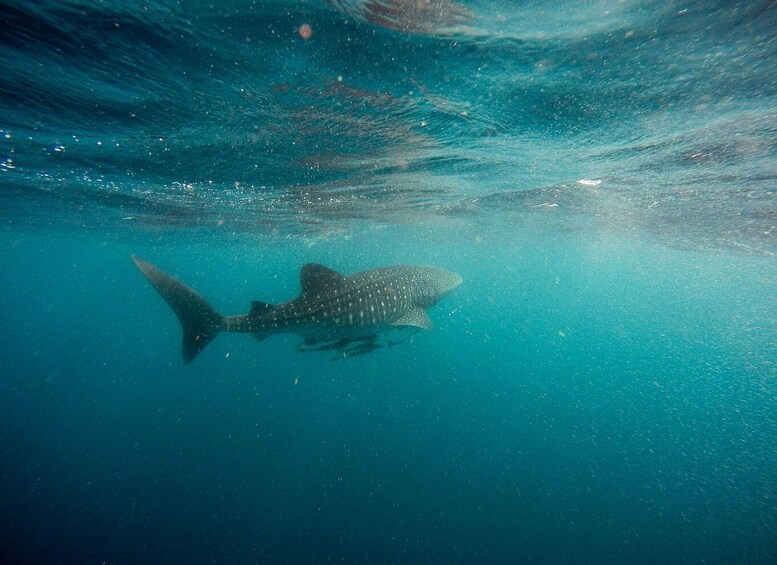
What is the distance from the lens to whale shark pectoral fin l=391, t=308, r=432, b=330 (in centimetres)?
998

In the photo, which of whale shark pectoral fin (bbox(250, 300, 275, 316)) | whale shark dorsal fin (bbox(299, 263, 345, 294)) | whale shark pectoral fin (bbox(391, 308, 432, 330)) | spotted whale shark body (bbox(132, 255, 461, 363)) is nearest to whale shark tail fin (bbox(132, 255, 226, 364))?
spotted whale shark body (bbox(132, 255, 461, 363))

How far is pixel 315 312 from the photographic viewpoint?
851 cm

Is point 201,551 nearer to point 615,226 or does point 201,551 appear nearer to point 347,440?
point 347,440

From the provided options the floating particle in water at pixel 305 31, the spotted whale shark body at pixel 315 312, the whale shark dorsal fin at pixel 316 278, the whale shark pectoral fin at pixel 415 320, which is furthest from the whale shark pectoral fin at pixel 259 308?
the floating particle in water at pixel 305 31

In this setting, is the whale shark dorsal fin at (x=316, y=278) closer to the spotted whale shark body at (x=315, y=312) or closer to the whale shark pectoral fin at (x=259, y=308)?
the spotted whale shark body at (x=315, y=312)

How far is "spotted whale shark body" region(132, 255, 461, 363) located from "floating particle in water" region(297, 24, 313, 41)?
14.2 ft

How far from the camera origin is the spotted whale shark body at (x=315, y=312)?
320 inches

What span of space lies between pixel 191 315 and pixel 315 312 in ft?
9.29

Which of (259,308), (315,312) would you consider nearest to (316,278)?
(315,312)

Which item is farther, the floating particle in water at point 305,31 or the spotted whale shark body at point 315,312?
the spotted whale shark body at point 315,312

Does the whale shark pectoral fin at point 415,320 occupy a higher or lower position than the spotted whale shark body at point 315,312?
lower

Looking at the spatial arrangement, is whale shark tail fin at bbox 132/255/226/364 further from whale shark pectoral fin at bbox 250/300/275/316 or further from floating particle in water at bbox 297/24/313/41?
floating particle in water at bbox 297/24/313/41

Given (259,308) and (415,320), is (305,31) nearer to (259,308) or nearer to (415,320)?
(259,308)

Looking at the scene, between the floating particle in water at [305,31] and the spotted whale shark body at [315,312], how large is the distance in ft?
14.2
